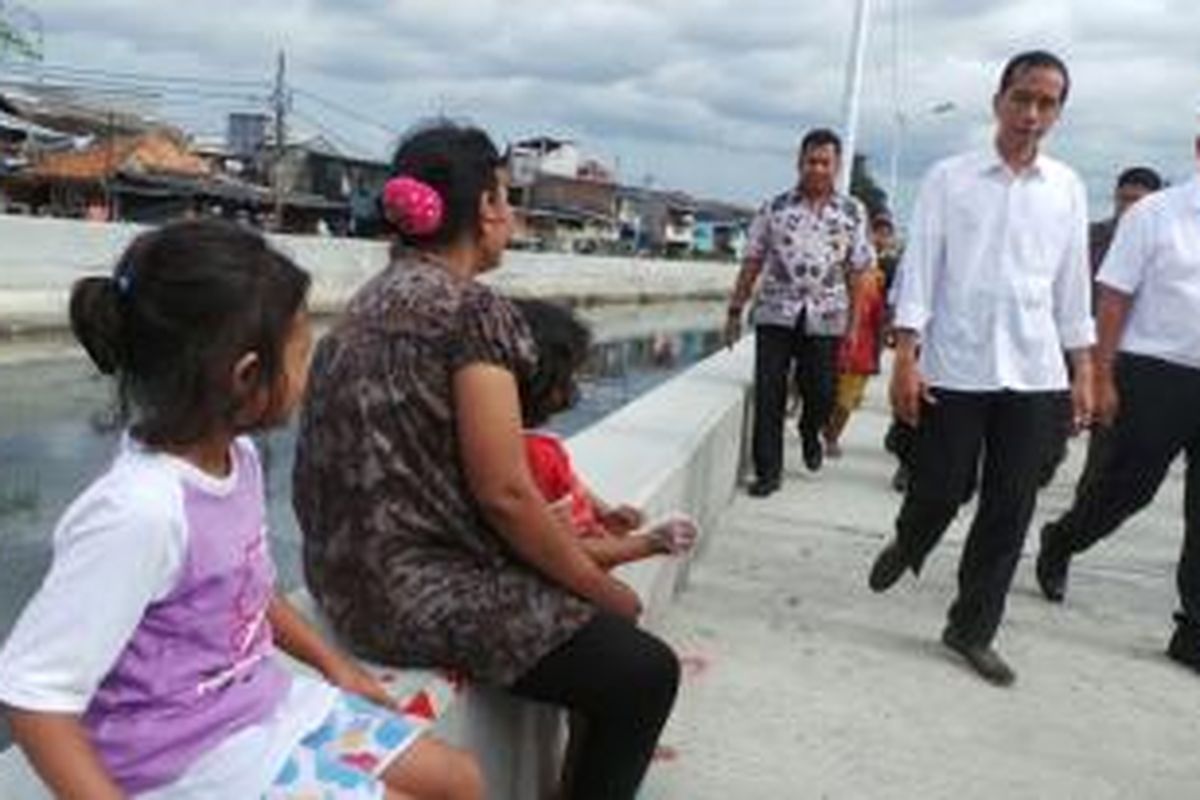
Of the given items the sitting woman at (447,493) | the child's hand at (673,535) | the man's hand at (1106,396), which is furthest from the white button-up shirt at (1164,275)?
the sitting woman at (447,493)

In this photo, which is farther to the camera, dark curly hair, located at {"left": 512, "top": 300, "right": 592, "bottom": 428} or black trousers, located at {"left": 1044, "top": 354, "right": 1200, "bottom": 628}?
black trousers, located at {"left": 1044, "top": 354, "right": 1200, "bottom": 628}

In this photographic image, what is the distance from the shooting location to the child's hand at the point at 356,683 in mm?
3172

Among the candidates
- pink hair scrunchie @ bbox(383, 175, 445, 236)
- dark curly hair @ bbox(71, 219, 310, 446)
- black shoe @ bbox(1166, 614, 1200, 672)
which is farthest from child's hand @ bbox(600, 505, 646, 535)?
black shoe @ bbox(1166, 614, 1200, 672)

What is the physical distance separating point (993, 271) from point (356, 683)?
125 inches

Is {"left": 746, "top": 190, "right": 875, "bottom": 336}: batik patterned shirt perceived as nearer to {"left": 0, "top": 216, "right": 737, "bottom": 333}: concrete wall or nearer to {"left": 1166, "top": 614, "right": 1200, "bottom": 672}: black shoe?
{"left": 0, "top": 216, "right": 737, "bottom": 333}: concrete wall

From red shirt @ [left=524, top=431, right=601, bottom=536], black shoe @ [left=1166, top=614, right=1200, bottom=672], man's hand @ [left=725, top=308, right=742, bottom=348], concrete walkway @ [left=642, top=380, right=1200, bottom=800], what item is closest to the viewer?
red shirt @ [left=524, top=431, right=601, bottom=536]

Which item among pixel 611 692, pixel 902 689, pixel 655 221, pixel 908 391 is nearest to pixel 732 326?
pixel 908 391

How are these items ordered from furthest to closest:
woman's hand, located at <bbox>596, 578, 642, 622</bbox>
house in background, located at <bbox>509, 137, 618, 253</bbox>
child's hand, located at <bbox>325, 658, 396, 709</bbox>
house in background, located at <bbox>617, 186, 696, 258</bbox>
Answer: house in background, located at <bbox>617, 186, 696, 258</bbox> → house in background, located at <bbox>509, 137, 618, 253</bbox> → woman's hand, located at <bbox>596, 578, 642, 622</bbox> → child's hand, located at <bbox>325, 658, 396, 709</bbox>

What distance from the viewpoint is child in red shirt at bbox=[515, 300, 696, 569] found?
383 centimetres

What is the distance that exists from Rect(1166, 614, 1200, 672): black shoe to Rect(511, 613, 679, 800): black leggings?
124 inches

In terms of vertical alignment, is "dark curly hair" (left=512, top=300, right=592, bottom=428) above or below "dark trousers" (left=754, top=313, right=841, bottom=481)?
above

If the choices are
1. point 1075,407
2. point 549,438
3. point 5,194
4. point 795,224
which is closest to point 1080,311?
point 1075,407

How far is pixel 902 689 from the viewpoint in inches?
225

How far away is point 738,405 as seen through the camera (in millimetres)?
9547
